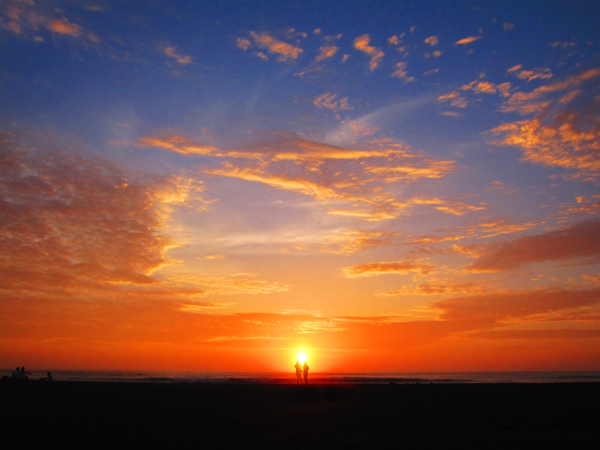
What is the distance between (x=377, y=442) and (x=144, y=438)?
6.17 metres

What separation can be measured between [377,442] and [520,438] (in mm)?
3889

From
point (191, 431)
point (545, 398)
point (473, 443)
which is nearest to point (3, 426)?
point (191, 431)

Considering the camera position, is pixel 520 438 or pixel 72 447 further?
pixel 520 438

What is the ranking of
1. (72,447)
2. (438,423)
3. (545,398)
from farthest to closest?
1. (545,398)
2. (438,423)
3. (72,447)

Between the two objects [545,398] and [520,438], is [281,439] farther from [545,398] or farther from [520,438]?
[545,398]

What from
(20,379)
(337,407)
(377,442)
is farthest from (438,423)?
(20,379)

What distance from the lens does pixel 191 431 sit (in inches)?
472

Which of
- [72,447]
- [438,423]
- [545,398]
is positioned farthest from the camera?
[545,398]

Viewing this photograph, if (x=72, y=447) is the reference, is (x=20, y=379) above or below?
→ above

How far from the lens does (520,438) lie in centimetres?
1077

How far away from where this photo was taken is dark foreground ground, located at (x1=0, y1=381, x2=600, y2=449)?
34.0ft

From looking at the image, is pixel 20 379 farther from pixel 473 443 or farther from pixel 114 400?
pixel 473 443

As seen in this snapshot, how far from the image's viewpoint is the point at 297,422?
541 inches

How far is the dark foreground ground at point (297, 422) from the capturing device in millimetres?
10375
